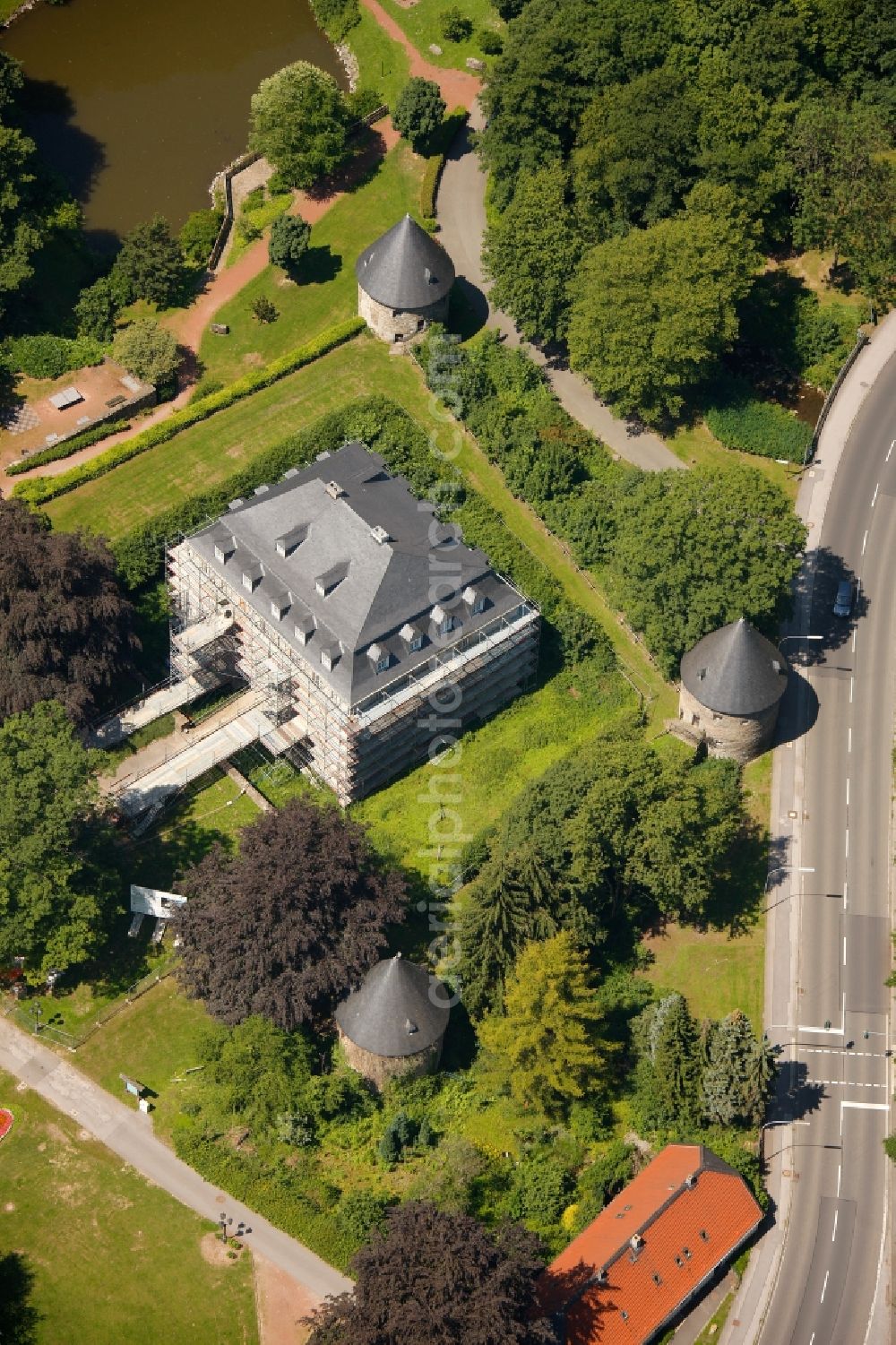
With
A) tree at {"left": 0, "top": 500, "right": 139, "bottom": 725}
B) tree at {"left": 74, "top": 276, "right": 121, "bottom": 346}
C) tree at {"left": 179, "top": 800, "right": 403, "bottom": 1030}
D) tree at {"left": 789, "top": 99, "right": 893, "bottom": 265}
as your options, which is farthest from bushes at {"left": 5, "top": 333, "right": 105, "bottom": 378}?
tree at {"left": 789, "top": 99, "right": 893, "bottom": 265}

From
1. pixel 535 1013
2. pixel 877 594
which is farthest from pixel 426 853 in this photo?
pixel 877 594

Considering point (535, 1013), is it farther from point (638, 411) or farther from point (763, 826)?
point (638, 411)

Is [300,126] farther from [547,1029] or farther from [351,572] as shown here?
[547,1029]

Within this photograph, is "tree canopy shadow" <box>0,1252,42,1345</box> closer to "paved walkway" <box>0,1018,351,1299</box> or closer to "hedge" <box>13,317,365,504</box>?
"paved walkway" <box>0,1018,351,1299</box>

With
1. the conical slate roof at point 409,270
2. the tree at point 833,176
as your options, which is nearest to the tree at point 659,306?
the conical slate roof at point 409,270

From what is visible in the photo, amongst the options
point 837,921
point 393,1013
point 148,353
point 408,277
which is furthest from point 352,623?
point 837,921
